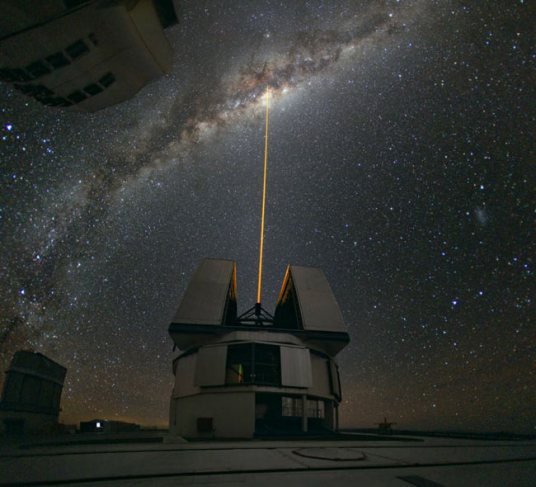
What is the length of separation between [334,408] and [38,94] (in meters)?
27.5

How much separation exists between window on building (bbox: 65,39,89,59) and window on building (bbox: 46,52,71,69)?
352 mm

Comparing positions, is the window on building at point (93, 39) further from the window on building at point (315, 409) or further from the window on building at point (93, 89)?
the window on building at point (315, 409)

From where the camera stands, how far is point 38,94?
16938 mm

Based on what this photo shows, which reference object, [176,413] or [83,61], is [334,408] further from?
[83,61]

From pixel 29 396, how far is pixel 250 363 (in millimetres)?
21057

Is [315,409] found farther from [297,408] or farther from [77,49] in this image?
[77,49]

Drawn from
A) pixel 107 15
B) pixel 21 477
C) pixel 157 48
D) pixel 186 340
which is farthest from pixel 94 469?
pixel 186 340

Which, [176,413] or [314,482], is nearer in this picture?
[314,482]

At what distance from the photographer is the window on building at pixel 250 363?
22.9 metres

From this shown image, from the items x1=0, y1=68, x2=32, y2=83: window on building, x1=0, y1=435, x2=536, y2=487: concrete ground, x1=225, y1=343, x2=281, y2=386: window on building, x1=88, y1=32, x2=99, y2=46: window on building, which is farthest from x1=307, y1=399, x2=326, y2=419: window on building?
x1=0, y1=68, x2=32, y2=83: window on building

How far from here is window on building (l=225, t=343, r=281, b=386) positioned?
903 inches

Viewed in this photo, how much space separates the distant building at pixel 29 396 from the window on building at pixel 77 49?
2642 centimetres

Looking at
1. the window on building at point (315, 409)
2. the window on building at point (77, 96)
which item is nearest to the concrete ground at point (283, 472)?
the window on building at point (77, 96)

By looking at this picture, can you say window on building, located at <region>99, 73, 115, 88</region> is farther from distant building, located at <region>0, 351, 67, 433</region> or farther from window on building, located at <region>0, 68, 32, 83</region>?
distant building, located at <region>0, 351, 67, 433</region>
